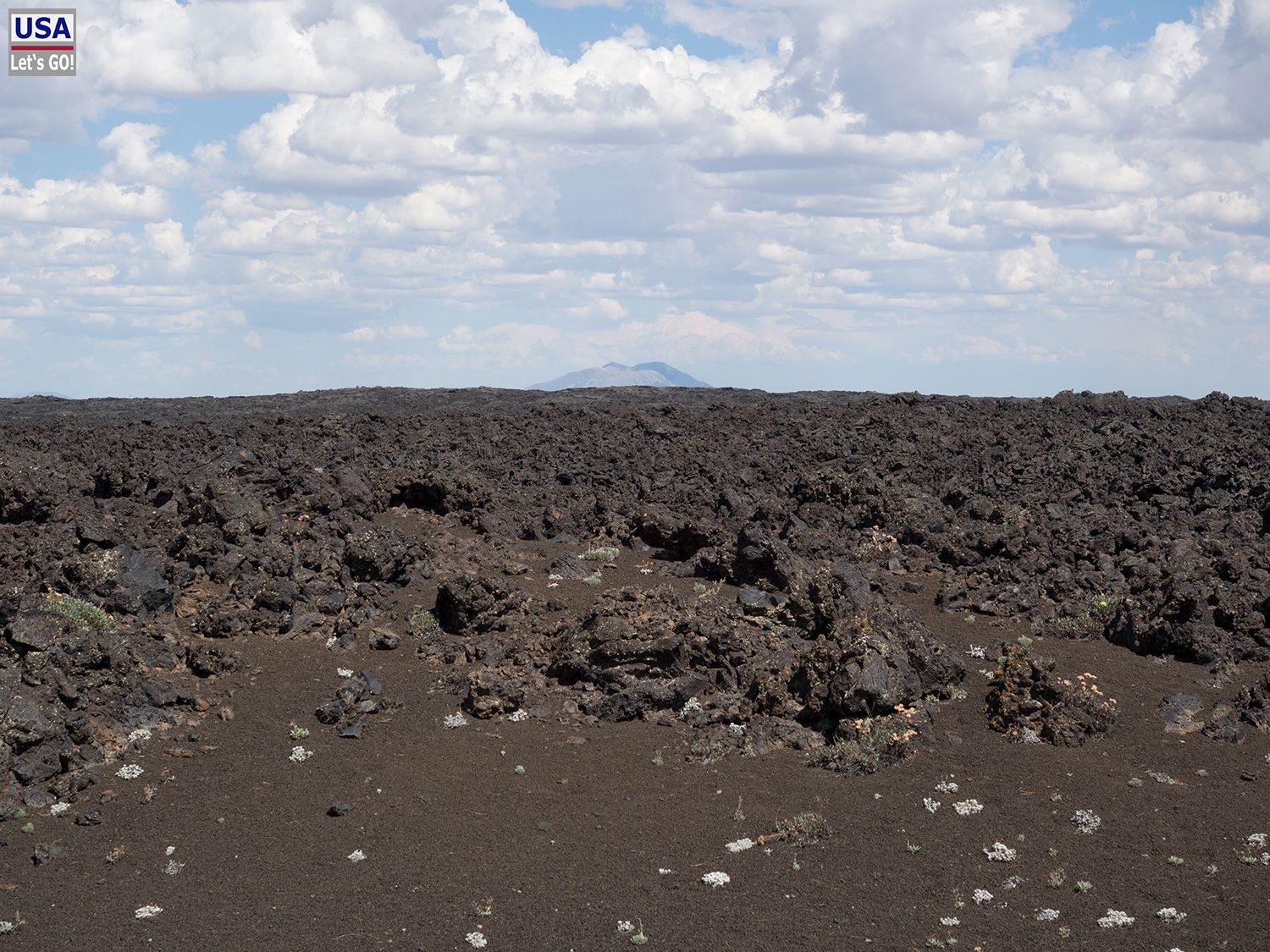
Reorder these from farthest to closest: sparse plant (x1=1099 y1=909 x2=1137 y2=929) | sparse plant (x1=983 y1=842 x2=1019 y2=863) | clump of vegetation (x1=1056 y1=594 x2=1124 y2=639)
A: clump of vegetation (x1=1056 y1=594 x2=1124 y2=639) < sparse plant (x1=983 y1=842 x2=1019 y2=863) < sparse plant (x1=1099 y1=909 x2=1137 y2=929)

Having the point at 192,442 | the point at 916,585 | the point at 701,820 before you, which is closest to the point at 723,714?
the point at 701,820

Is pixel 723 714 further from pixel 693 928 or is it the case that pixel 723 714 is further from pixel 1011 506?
pixel 1011 506

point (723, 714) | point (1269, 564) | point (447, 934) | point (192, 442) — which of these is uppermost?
point (192, 442)

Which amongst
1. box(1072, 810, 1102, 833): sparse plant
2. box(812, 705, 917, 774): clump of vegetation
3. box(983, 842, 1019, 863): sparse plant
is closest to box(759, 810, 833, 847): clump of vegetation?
box(812, 705, 917, 774): clump of vegetation

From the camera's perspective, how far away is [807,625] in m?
16.1

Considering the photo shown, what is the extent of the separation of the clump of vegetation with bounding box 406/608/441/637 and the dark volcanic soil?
0.17 ft

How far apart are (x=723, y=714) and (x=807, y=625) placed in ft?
8.41

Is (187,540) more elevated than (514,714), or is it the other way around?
(187,540)

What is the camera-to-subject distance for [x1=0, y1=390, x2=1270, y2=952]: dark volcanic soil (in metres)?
10.5

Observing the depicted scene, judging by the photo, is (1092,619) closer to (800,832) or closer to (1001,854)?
(1001,854)

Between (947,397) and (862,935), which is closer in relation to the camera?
(862,935)

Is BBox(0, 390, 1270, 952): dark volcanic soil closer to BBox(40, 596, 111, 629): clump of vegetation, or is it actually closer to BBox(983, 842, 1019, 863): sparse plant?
BBox(40, 596, 111, 629): clump of vegetation

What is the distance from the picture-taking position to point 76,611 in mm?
15141

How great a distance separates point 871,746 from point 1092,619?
5.42 metres
